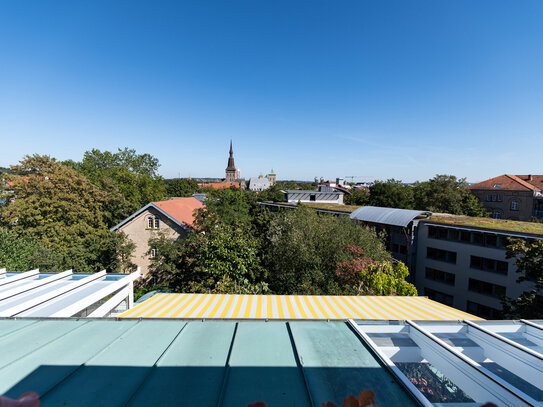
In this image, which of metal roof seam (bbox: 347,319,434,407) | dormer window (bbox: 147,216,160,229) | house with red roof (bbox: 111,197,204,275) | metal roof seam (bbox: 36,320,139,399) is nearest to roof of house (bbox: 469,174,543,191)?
house with red roof (bbox: 111,197,204,275)

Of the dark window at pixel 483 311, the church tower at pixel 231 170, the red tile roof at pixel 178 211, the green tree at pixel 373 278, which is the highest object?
the church tower at pixel 231 170

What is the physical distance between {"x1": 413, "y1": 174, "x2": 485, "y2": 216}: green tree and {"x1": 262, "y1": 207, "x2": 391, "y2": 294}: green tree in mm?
27273

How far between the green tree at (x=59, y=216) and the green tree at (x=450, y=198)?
43.1 m

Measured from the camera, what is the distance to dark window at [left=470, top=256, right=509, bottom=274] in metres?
18.5

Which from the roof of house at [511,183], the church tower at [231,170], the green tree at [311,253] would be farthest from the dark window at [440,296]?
the church tower at [231,170]

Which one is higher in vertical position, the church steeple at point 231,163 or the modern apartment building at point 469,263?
the church steeple at point 231,163

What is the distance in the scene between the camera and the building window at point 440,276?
2159 cm

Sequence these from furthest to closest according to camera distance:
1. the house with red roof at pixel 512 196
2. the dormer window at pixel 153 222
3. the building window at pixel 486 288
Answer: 1. the house with red roof at pixel 512 196
2. the dormer window at pixel 153 222
3. the building window at pixel 486 288

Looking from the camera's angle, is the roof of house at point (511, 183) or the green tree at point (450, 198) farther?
the roof of house at point (511, 183)

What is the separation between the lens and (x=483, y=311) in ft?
64.8

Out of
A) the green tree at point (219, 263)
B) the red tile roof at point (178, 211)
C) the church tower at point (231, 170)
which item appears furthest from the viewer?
the church tower at point (231, 170)

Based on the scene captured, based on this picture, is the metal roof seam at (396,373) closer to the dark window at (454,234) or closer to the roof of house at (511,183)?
the dark window at (454,234)

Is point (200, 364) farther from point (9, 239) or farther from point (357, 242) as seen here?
point (9, 239)

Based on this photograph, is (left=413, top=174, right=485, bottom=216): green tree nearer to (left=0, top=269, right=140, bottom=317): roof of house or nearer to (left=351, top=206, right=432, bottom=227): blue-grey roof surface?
(left=351, top=206, right=432, bottom=227): blue-grey roof surface
